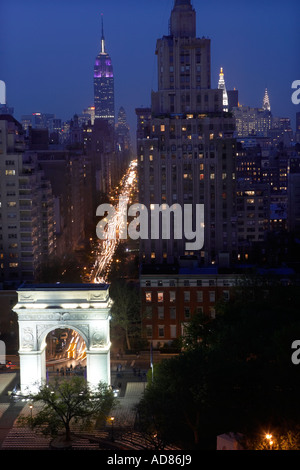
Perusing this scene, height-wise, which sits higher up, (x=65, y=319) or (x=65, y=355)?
(x=65, y=319)

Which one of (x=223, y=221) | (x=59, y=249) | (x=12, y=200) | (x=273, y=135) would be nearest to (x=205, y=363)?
(x=12, y=200)

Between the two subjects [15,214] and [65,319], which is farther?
[15,214]

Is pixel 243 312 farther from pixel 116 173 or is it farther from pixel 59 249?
pixel 116 173

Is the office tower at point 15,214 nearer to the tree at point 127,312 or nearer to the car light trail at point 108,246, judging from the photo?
the car light trail at point 108,246

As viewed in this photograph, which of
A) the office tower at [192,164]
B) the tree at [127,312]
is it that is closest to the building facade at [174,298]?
the tree at [127,312]

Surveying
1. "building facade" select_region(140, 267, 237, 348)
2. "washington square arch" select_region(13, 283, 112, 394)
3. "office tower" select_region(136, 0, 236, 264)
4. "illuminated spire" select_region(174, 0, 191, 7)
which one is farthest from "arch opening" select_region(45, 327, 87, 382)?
"illuminated spire" select_region(174, 0, 191, 7)

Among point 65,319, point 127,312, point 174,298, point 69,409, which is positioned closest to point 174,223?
point 174,298

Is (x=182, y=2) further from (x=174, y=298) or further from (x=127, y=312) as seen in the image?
(x=127, y=312)
